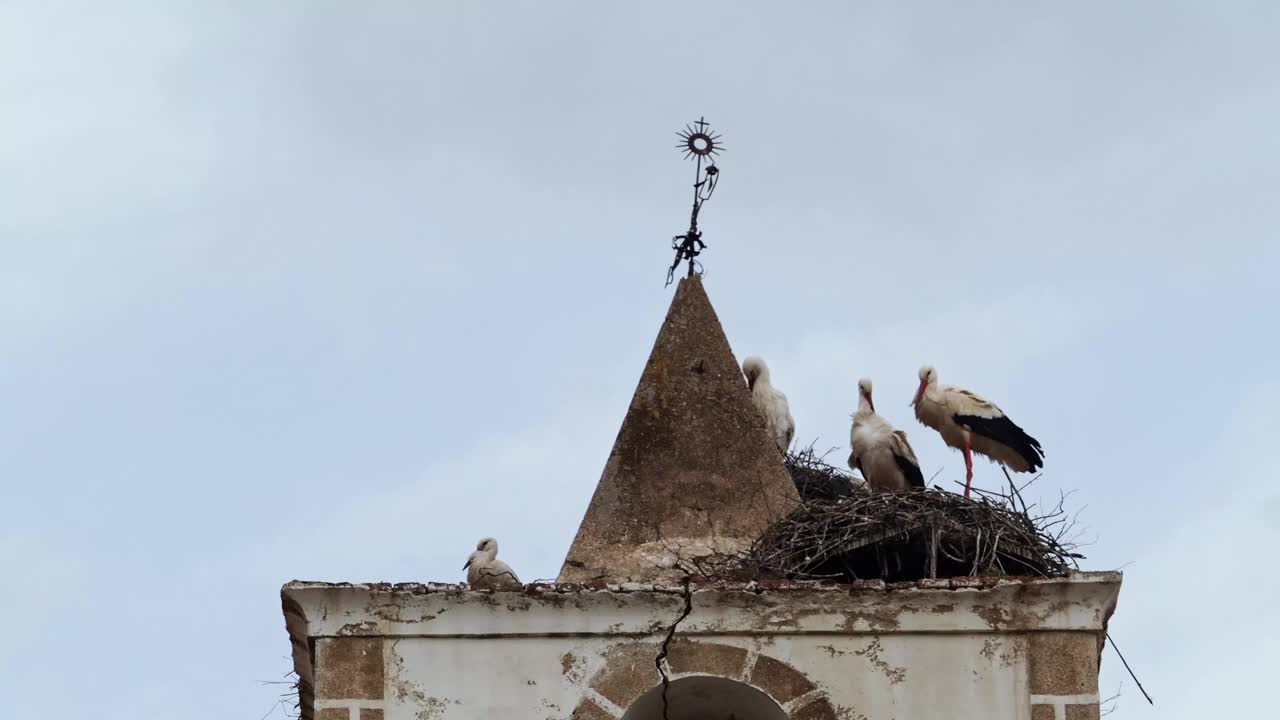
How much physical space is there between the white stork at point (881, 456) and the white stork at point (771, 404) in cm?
91

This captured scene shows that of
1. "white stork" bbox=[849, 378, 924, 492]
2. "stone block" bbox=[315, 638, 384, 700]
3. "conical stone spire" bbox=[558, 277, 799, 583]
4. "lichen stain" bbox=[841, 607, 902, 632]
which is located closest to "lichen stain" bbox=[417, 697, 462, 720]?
"stone block" bbox=[315, 638, 384, 700]

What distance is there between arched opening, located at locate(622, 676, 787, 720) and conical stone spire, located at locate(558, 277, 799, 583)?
93 cm

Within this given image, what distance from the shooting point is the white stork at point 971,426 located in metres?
17.2

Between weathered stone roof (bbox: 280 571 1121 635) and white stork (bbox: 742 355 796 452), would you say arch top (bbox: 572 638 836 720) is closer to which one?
weathered stone roof (bbox: 280 571 1121 635)

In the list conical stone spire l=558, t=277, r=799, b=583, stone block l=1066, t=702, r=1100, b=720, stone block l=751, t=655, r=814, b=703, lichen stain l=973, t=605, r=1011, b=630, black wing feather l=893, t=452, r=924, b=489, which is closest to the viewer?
stone block l=1066, t=702, r=1100, b=720

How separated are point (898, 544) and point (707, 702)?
1.47m

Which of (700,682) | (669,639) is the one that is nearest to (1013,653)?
(700,682)

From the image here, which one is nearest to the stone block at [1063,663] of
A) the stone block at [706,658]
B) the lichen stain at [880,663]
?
the lichen stain at [880,663]

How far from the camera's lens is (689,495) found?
14828mm

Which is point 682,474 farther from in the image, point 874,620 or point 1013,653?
point 1013,653

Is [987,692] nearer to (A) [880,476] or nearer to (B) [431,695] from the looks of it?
(B) [431,695]

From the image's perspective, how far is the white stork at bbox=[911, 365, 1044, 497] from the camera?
17250 mm

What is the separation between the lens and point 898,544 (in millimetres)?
14367

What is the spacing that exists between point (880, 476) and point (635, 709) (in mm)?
3904
